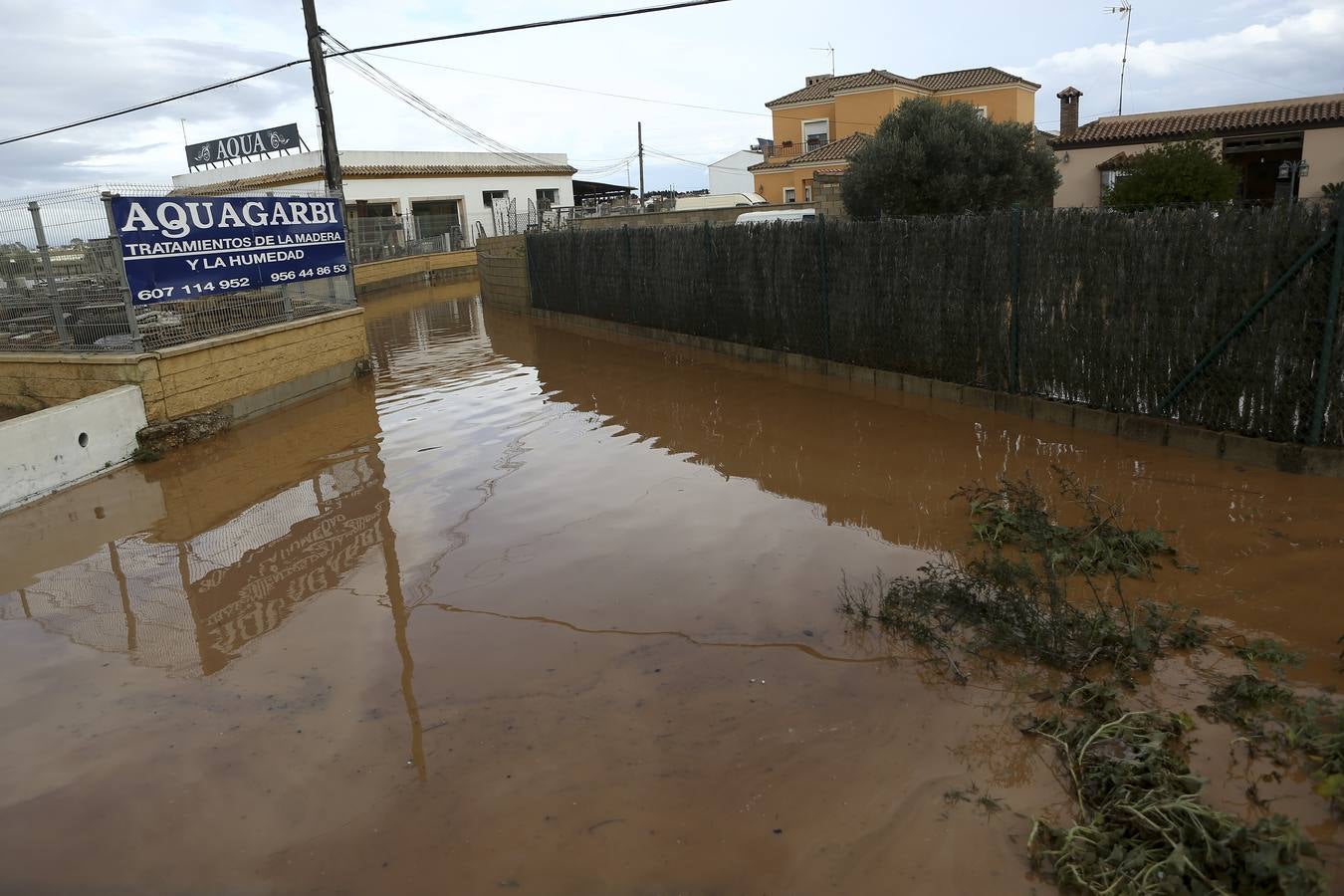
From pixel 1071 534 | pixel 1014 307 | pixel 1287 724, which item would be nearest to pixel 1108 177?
pixel 1014 307

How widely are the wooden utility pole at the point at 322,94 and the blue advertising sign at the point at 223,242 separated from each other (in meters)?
3.53

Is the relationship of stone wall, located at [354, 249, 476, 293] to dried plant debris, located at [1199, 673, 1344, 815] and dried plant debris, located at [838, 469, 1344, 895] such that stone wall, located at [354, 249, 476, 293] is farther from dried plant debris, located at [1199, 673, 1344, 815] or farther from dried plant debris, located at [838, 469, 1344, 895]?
dried plant debris, located at [1199, 673, 1344, 815]

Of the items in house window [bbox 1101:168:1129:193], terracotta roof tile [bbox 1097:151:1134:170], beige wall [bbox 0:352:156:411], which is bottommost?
beige wall [bbox 0:352:156:411]

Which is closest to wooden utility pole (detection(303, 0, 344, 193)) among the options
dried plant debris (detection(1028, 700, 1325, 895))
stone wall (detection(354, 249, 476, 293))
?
stone wall (detection(354, 249, 476, 293))

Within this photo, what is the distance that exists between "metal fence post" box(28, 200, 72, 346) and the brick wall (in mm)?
13361

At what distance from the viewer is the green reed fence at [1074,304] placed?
22.6 feet

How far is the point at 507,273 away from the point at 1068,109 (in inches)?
1003

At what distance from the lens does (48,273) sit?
407 inches

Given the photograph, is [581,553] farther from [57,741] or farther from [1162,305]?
[1162,305]

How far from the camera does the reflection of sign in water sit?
5547 millimetres

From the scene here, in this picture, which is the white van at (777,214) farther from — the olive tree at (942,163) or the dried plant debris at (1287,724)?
the dried plant debris at (1287,724)

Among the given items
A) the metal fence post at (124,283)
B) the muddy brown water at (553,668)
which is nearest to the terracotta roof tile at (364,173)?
the metal fence post at (124,283)

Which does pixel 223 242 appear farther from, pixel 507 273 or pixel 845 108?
pixel 845 108

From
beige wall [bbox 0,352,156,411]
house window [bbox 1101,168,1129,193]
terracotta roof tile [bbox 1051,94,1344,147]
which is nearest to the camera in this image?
beige wall [bbox 0,352,156,411]
